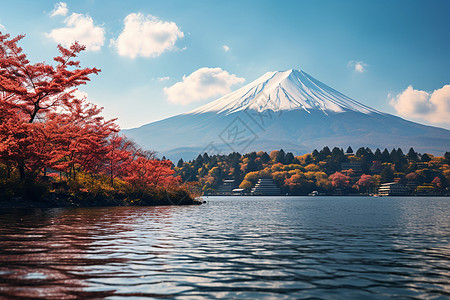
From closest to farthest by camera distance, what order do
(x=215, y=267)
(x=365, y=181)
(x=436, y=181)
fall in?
(x=215, y=267) → (x=436, y=181) → (x=365, y=181)

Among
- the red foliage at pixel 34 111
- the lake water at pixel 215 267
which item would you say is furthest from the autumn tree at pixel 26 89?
the lake water at pixel 215 267

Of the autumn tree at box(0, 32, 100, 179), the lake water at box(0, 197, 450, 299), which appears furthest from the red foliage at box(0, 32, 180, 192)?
the lake water at box(0, 197, 450, 299)

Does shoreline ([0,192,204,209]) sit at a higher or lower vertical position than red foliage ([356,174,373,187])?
lower

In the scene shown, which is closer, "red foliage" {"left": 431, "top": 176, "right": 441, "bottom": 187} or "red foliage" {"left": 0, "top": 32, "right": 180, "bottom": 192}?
"red foliage" {"left": 0, "top": 32, "right": 180, "bottom": 192}

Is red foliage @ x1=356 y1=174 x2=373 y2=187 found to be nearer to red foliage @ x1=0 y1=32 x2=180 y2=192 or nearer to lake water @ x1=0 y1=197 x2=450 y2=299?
red foliage @ x1=0 y1=32 x2=180 y2=192

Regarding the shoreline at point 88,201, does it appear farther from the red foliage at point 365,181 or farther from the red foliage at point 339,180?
the red foliage at point 365,181

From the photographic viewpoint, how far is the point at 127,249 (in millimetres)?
12016

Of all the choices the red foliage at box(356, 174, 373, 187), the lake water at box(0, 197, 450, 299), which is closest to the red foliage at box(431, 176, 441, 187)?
the red foliage at box(356, 174, 373, 187)

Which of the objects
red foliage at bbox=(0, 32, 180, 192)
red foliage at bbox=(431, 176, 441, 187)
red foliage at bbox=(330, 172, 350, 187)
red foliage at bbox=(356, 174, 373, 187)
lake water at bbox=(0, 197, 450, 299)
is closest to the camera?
lake water at bbox=(0, 197, 450, 299)

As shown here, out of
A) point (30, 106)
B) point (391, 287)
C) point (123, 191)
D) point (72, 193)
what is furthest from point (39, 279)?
point (123, 191)

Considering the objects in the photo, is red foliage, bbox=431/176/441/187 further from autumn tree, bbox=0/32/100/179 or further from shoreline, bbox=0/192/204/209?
autumn tree, bbox=0/32/100/179

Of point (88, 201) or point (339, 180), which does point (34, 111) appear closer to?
point (88, 201)

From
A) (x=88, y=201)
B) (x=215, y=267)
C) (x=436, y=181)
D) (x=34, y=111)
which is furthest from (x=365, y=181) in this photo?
(x=215, y=267)

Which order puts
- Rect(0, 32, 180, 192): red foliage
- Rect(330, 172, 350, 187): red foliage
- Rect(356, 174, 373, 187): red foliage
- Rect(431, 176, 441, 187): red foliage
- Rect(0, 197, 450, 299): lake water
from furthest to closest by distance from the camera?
Rect(356, 174, 373, 187): red foliage
Rect(330, 172, 350, 187): red foliage
Rect(431, 176, 441, 187): red foliage
Rect(0, 32, 180, 192): red foliage
Rect(0, 197, 450, 299): lake water
